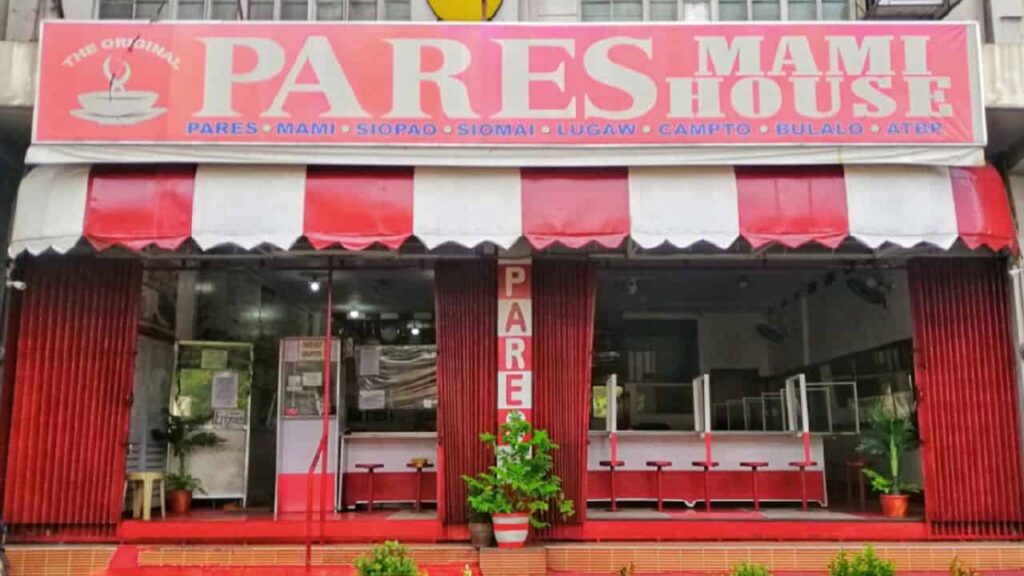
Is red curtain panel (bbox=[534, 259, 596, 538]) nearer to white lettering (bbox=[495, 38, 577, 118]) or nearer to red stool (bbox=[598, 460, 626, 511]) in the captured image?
red stool (bbox=[598, 460, 626, 511])

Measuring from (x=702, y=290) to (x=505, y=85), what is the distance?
27.8 ft

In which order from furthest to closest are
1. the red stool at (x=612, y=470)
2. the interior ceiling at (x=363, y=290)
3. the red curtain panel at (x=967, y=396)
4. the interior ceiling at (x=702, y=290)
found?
the interior ceiling at (x=702, y=290)
the interior ceiling at (x=363, y=290)
the red stool at (x=612, y=470)
the red curtain panel at (x=967, y=396)

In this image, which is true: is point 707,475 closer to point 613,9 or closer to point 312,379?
point 312,379

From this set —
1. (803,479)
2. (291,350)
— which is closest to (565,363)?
(803,479)

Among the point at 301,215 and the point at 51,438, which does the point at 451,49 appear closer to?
the point at 301,215

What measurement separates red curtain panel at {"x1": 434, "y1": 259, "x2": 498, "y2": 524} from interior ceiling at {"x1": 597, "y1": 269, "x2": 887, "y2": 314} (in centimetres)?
419

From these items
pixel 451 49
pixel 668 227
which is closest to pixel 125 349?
pixel 451 49

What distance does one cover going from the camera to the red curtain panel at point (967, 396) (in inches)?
340

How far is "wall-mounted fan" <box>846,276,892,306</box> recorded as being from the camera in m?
11.5

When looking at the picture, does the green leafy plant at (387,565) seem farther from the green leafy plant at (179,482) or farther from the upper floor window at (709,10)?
the upper floor window at (709,10)

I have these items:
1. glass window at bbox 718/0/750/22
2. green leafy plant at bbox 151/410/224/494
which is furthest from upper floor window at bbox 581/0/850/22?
green leafy plant at bbox 151/410/224/494

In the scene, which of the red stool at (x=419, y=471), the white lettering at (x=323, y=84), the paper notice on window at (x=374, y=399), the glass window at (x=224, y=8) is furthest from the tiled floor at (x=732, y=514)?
the glass window at (x=224, y=8)

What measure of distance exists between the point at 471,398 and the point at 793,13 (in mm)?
5579

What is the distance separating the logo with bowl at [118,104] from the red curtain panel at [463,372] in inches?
124
